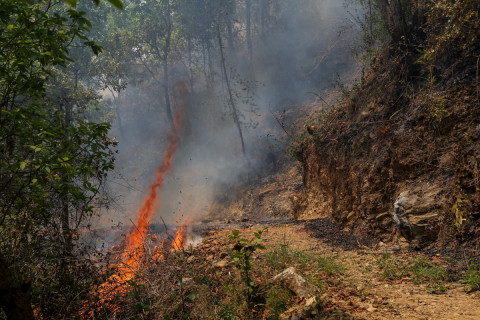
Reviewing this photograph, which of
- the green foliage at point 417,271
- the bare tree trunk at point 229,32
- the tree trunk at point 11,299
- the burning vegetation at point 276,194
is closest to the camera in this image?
the tree trunk at point 11,299

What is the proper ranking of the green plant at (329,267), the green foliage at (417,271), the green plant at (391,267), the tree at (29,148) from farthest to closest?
the green plant at (329,267) → the green plant at (391,267) → the green foliage at (417,271) → the tree at (29,148)

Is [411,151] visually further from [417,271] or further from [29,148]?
[29,148]

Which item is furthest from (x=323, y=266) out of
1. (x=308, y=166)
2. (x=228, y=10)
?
(x=228, y=10)

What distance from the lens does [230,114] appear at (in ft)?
99.8

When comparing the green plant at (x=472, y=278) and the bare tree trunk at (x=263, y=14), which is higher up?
the bare tree trunk at (x=263, y=14)

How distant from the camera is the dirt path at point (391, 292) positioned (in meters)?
3.17

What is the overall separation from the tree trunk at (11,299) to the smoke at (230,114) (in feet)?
64.6

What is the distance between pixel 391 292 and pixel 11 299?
4.18 metres

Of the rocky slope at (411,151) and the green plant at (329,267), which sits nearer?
the green plant at (329,267)

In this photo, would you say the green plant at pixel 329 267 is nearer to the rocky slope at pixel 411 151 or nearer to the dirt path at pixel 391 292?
the dirt path at pixel 391 292

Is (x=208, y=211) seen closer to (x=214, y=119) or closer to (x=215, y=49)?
(x=214, y=119)

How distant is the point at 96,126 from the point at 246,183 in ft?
60.0

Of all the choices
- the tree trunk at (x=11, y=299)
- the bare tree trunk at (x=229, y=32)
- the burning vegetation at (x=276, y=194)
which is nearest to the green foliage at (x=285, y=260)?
the burning vegetation at (x=276, y=194)

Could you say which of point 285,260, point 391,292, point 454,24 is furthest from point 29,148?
point 454,24
